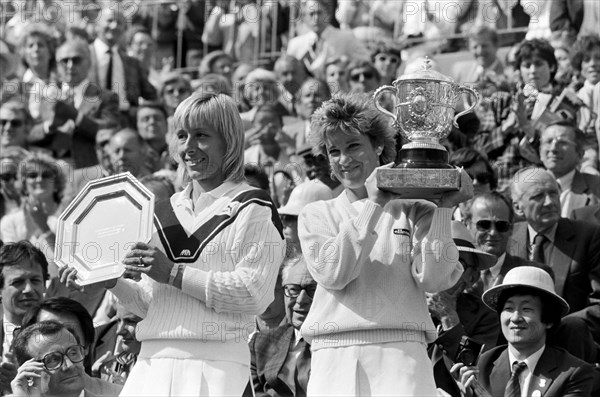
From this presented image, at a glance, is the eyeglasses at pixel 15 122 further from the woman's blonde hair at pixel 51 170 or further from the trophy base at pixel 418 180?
the trophy base at pixel 418 180

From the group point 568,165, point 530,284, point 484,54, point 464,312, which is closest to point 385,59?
point 484,54

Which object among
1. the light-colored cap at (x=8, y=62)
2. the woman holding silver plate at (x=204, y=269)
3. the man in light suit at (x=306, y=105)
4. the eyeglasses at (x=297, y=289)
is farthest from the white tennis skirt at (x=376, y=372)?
the light-colored cap at (x=8, y=62)

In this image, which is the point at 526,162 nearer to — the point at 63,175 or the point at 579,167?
the point at 579,167

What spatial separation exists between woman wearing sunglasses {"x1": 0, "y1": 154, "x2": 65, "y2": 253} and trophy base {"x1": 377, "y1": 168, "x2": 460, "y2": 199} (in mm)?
5548

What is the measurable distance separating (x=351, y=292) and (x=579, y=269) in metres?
3.02

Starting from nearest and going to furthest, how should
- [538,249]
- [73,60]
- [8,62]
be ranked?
[538,249] < [73,60] < [8,62]

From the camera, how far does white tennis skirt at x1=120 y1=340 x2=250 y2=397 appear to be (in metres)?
6.22

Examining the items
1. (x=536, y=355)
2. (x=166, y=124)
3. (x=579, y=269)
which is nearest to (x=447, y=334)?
(x=536, y=355)

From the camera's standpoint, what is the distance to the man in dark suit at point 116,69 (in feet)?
49.4

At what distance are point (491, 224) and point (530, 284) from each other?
1220mm

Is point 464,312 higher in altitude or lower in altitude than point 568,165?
lower

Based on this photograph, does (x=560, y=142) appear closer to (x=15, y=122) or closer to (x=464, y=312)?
(x=464, y=312)

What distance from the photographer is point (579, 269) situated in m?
9.15

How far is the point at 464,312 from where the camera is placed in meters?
8.64
